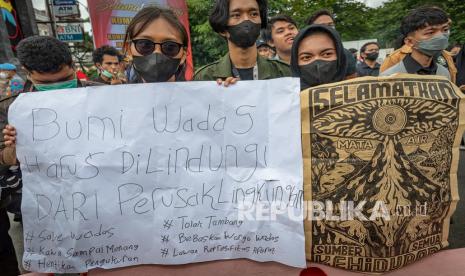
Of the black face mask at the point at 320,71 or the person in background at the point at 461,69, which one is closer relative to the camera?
the black face mask at the point at 320,71

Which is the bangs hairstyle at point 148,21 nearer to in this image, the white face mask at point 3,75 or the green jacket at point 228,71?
the green jacket at point 228,71

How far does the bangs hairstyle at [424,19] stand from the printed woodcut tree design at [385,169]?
1435 millimetres

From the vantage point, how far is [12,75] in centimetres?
708

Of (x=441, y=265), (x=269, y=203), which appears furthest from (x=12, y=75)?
(x=441, y=265)

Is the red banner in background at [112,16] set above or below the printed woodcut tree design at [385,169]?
above

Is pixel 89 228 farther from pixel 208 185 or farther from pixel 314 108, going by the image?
pixel 314 108

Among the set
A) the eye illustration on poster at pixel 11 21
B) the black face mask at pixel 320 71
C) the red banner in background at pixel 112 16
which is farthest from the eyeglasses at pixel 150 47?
the eye illustration on poster at pixel 11 21

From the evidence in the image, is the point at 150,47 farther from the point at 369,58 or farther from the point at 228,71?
the point at 369,58

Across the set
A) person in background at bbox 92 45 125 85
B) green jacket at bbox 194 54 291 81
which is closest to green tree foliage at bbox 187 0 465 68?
person in background at bbox 92 45 125 85

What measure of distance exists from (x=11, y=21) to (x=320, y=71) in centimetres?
1105

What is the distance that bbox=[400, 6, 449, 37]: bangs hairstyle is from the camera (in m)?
2.72

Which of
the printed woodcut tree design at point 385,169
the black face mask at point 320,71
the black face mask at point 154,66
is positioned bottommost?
the printed woodcut tree design at point 385,169

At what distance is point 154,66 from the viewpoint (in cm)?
187

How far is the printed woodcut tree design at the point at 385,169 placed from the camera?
1.57 meters
